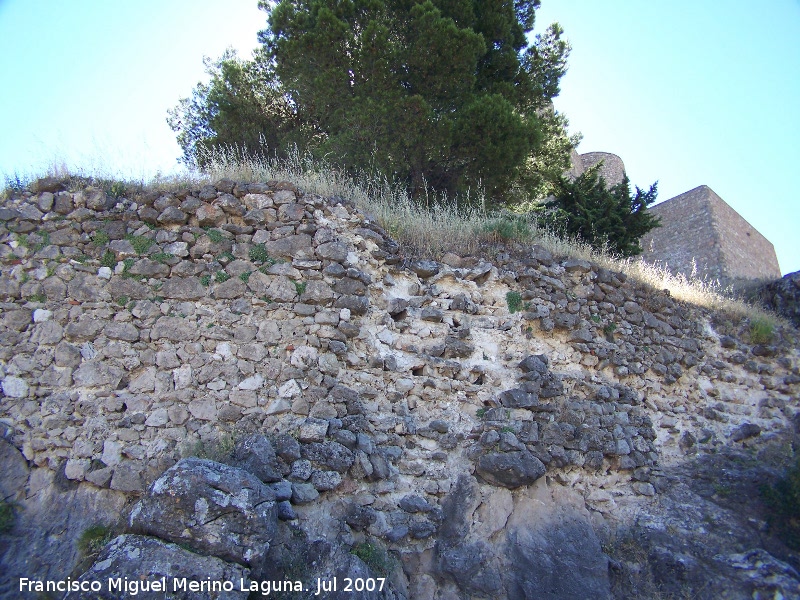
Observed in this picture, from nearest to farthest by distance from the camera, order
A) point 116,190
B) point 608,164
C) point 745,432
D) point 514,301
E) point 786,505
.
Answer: point 786,505 < point 116,190 < point 514,301 < point 745,432 < point 608,164

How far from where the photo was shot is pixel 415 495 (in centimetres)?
445

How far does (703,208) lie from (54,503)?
47.1ft

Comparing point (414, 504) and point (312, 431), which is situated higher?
point (312, 431)

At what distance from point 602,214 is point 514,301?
3.76 metres

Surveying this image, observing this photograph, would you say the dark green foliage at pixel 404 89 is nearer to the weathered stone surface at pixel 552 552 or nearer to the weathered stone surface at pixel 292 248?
the weathered stone surface at pixel 292 248

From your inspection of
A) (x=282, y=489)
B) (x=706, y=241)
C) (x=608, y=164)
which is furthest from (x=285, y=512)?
(x=608, y=164)

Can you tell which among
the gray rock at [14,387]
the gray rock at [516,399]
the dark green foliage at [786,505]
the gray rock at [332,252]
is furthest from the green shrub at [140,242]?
the dark green foliage at [786,505]

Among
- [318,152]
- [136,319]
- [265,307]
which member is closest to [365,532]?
[265,307]

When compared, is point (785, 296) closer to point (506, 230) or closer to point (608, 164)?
point (506, 230)

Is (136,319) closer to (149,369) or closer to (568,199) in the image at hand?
(149,369)

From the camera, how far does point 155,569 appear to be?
3076 mm

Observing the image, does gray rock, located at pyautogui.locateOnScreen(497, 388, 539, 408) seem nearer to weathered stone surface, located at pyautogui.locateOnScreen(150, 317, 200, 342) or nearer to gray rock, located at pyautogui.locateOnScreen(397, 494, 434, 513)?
gray rock, located at pyautogui.locateOnScreen(397, 494, 434, 513)

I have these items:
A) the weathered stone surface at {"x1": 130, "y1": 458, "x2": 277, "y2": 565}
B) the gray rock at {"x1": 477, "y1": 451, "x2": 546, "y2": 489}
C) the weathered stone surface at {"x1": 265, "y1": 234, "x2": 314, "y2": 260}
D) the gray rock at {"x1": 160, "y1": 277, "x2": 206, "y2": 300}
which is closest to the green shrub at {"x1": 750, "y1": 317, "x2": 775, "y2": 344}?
the gray rock at {"x1": 477, "y1": 451, "x2": 546, "y2": 489}

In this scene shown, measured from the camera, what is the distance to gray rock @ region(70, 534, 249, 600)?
3.00 meters
